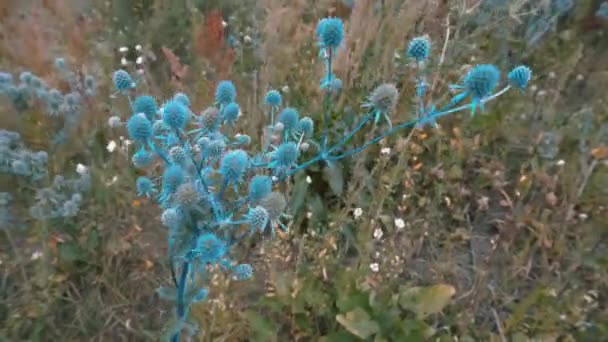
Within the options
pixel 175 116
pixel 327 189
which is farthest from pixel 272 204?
pixel 327 189

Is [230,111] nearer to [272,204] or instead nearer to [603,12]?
[272,204]

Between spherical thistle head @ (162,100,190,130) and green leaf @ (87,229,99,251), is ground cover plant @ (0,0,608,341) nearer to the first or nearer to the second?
green leaf @ (87,229,99,251)

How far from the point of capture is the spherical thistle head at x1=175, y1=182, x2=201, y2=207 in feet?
3.66

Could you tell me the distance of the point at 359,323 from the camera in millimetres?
1831

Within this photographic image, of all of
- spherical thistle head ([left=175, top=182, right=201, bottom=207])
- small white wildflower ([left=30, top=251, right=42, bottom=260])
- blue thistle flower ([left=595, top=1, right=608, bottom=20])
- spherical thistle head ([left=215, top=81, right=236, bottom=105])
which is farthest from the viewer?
blue thistle flower ([left=595, top=1, right=608, bottom=20])

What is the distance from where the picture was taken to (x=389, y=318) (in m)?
1.88

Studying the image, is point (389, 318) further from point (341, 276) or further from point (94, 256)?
point (94, 256)

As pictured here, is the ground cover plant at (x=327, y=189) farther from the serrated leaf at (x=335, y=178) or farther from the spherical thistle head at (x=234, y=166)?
the spherical thistle head at (x=234, y=166)

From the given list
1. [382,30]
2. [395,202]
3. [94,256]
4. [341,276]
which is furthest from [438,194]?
[94,256]

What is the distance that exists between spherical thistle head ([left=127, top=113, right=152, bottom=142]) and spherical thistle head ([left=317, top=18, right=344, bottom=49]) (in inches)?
17.3

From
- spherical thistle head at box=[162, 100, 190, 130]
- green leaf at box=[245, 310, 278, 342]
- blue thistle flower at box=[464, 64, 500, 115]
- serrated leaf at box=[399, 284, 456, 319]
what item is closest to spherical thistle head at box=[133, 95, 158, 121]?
spherical thistle head at box=[162, 100, 190, 130]

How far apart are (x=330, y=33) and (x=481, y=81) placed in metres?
0.35

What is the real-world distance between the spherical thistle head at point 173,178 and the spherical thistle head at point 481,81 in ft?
2.14

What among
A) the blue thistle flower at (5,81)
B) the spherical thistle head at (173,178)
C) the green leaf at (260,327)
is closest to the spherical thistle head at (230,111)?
the spherical thistle head at (173,178)
